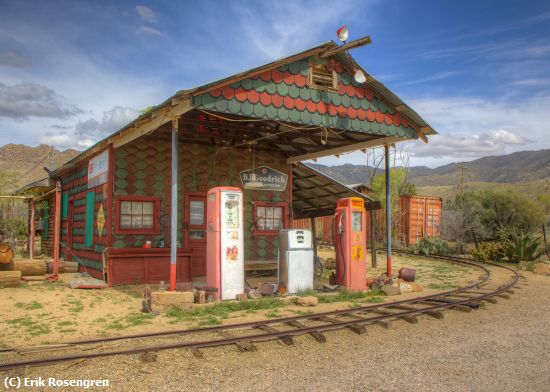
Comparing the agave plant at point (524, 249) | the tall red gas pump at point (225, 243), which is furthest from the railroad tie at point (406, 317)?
the agave plant at point (524, 249)

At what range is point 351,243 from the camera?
1128 cm

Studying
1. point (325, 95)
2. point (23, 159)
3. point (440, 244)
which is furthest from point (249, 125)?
point (23, 159)

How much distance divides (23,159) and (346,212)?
114 m

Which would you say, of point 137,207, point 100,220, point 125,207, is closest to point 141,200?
point 137,207

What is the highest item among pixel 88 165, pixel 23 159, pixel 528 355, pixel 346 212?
pixel 23 159

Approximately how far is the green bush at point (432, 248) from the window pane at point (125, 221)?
14.7 meters

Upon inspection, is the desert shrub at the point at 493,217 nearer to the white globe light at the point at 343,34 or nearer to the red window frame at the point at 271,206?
the red window frame at the point at 271,206

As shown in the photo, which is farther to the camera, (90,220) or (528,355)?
(90,220)

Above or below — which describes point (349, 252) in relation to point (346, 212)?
below

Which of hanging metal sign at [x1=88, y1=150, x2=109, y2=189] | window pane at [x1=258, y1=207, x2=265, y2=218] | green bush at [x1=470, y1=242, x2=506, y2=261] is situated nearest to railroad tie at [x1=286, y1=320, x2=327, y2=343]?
hanging metal sign at [x1=88, y1=150, x2=109, y2=189]

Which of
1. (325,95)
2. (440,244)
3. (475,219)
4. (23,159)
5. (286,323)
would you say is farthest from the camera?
(23,159)

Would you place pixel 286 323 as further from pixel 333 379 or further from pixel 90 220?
pixel 90 220

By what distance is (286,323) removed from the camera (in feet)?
25.5

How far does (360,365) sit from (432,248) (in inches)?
724
